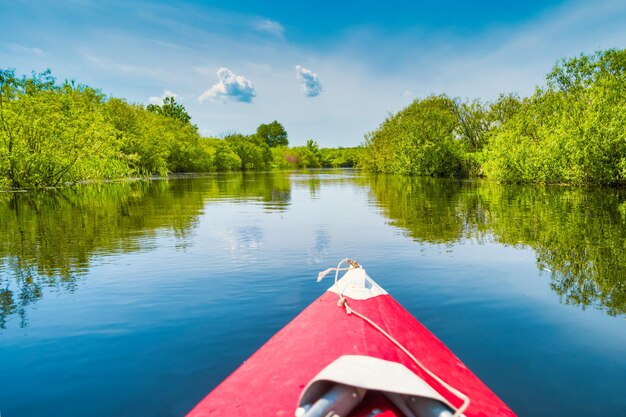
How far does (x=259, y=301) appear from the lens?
21.0 ft

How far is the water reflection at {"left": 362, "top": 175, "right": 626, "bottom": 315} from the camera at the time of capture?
23.2ft

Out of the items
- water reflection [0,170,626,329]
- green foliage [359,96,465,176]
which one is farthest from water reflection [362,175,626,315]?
green foliage [359,96,465,176]

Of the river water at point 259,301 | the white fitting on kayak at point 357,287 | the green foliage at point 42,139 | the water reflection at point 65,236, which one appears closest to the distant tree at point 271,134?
the green foliage at point 42,139

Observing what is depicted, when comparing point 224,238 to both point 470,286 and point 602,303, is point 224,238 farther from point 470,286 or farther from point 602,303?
point 602,303

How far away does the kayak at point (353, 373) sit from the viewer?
203 cm

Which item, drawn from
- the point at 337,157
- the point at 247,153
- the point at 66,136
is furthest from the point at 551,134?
the point at 337,157

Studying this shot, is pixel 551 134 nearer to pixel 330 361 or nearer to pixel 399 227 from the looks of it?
pixel 399 227

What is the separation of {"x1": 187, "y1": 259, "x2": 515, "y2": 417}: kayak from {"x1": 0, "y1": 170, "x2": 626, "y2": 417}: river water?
1290 millimetres

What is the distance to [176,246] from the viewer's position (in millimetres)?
10523

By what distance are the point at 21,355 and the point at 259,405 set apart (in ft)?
13.2

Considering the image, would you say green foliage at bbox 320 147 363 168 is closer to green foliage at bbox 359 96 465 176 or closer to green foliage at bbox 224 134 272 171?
green foliage at bbox 224 134 272 171

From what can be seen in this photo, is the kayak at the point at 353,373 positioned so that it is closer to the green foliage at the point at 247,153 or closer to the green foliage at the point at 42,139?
the green foliage at the point at 42,139

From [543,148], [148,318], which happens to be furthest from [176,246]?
[543,148]

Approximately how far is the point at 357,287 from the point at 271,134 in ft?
504
